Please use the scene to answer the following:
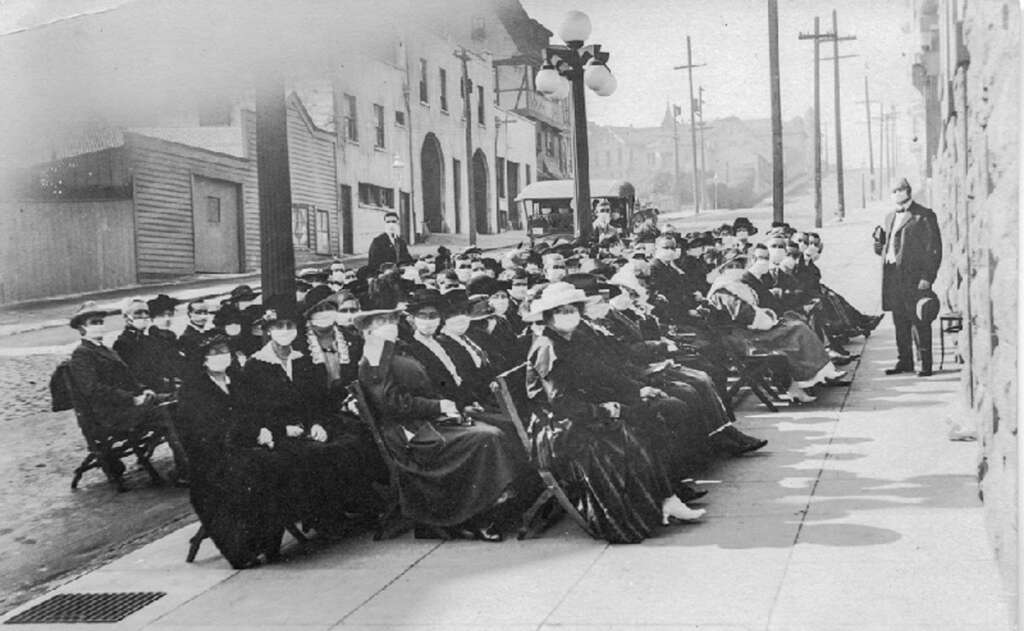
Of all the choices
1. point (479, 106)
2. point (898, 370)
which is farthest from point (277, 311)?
point (898, 370)

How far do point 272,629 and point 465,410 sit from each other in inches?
72.9

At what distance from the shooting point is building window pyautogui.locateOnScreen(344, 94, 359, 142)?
6.97 meters

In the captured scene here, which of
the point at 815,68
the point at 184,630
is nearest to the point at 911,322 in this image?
the point at 815,68

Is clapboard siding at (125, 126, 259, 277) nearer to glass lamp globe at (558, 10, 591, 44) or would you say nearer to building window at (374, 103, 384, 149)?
building window at (374, 103, 384, 149)

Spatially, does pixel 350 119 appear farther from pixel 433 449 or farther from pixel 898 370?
pixel 898 370

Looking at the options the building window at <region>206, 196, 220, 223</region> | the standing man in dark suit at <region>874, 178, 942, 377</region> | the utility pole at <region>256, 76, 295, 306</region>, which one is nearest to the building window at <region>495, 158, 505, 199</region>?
the standing man in dark suit at <region>874, 178, 942, 377</region>

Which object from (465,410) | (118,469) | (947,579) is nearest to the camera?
(947,579)

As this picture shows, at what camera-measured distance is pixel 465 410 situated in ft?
19.5

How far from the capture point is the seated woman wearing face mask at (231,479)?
5352mm

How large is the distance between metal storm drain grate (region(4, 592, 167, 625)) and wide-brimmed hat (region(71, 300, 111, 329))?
1789 millimetres

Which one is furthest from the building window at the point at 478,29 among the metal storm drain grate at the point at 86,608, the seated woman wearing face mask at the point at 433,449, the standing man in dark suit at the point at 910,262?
the metal storm drain grate at the point at 86,608

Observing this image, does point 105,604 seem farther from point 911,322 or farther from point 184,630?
point 911,322

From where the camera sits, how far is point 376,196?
766cm

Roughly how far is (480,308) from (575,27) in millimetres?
1853
